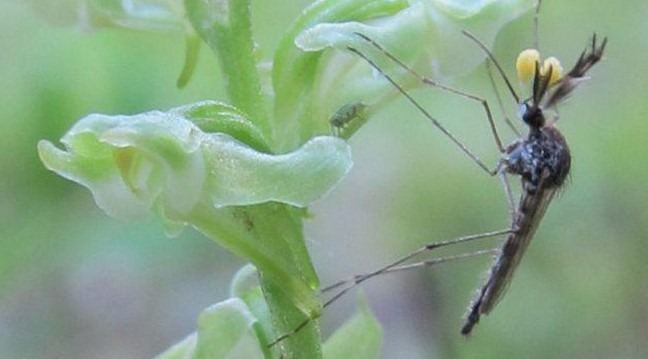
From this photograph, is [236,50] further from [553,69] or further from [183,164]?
[553,69]

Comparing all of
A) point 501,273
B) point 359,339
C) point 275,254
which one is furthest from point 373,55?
point 501,273

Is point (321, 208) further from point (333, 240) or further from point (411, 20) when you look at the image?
point (411, 20)

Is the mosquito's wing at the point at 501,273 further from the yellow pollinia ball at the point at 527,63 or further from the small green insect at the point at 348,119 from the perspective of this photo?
the small green insect at the point at 348,119

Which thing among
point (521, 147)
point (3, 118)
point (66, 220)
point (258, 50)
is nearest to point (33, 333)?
point (66, 220)

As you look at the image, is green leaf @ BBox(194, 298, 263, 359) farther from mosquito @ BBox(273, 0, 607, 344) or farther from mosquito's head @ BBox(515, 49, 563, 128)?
mosquito's head @ BBox(515, 49, 563, 128)

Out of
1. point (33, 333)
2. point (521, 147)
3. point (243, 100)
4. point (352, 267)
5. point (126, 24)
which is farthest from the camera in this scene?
point (352, 267)

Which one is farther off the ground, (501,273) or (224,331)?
(224,331)
